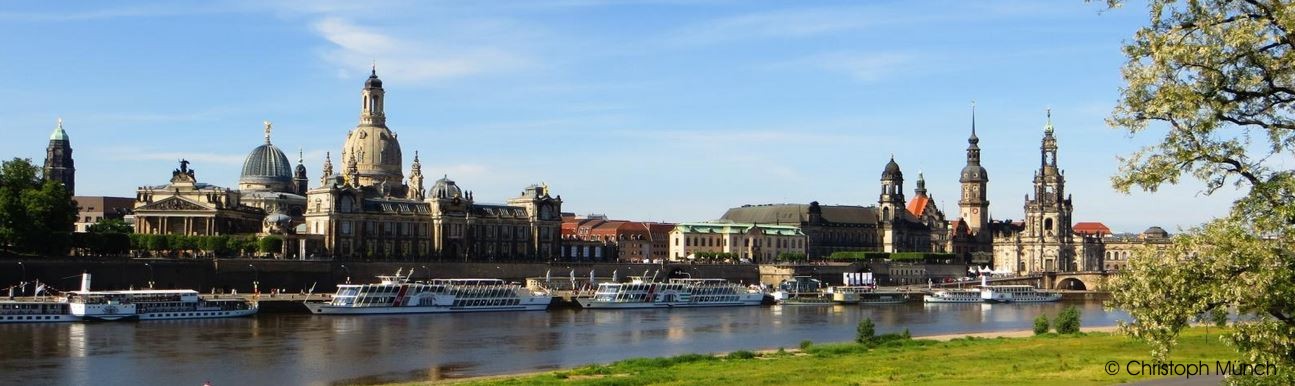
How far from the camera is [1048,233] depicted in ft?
596

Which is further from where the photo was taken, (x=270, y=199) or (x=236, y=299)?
(x=270, y=199)

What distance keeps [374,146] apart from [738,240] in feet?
159

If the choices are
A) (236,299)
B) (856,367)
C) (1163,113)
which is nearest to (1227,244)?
(1163,113)

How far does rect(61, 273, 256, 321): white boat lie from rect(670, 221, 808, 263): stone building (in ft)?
284

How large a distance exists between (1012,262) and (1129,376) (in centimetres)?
15272

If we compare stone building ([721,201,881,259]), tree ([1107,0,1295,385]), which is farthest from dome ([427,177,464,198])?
tree ([1107,0,1295,385])

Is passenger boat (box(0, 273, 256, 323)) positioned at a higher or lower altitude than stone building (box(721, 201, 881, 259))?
lower

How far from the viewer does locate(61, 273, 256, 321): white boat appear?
2972 inches

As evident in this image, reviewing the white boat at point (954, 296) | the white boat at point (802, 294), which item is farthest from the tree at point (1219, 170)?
the white boat at point (954, 296)

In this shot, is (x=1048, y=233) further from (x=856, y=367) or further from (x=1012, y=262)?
(x=856, y=367)

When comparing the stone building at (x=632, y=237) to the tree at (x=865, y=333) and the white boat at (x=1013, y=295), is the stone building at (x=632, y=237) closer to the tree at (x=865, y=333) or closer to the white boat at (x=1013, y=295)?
the white boat at (x=1013, y=295)

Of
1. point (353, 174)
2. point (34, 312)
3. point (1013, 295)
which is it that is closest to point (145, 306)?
point (34, 312)

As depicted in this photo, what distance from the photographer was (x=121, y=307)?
251 feet

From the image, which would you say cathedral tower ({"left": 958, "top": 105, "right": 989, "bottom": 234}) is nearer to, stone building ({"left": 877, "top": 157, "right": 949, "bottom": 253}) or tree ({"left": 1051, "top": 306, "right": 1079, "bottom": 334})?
stone building ({"left": 877, "top": 157, "right": 949, "bottom": 253})
